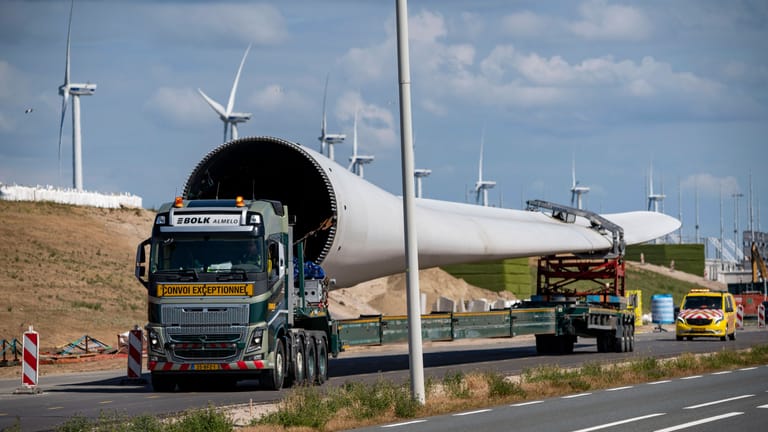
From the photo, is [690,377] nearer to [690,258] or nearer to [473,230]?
[473,230]

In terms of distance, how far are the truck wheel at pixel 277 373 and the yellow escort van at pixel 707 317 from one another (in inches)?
1186

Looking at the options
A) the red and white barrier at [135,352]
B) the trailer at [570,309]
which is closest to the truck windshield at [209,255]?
the red and white barrier at [135,352]

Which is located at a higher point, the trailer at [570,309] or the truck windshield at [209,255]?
the truck windshield at [209,255]

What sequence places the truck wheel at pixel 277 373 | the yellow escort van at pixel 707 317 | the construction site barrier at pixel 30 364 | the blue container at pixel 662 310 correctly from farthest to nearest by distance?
the blue container at pixel 662 310 → the yellow escort van at pixel 707 317 → the construction site barrier at pixel 30 364 → the truck wheel at pixel 277 373

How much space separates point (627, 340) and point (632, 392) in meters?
18.5

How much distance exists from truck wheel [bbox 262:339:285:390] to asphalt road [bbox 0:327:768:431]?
0.71 ft

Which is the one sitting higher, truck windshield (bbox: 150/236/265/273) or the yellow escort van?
truck windshield (bbox: 150/236/265/273)

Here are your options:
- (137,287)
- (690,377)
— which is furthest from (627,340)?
(137,287)

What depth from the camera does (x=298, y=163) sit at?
1169 inches

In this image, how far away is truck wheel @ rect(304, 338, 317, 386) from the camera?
26594 mm

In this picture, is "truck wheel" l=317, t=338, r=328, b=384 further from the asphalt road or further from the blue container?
the blue container

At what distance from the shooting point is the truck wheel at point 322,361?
89.2 ft

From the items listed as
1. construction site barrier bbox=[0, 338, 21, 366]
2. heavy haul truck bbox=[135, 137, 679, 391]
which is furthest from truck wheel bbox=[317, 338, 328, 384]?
construction site barrier bbox=[0, 338, 21, 366]

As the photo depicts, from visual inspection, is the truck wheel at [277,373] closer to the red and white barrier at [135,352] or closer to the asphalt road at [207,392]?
the asphalt road at [207,392]
